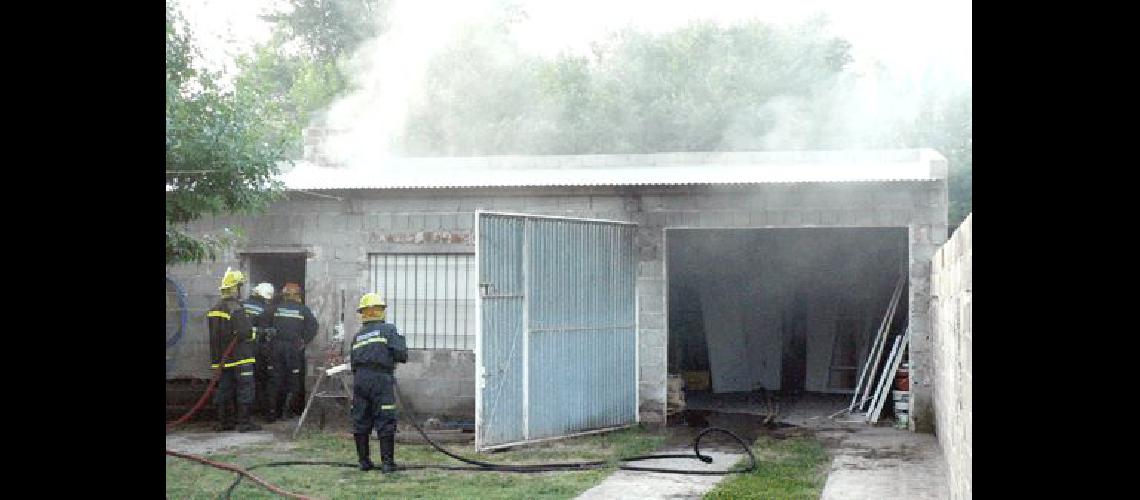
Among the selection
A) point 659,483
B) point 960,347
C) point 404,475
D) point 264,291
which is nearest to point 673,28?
point 264,291

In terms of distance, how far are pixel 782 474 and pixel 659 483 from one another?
1.15 m

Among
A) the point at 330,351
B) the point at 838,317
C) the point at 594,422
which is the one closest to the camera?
the point at 594,422

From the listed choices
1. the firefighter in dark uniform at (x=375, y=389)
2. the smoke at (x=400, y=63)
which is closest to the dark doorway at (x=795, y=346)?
the firefighter in dark uniform at (x=375, y=389)

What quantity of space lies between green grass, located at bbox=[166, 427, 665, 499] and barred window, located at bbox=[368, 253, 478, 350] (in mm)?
1984

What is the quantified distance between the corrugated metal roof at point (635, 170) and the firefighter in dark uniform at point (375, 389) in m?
3.49

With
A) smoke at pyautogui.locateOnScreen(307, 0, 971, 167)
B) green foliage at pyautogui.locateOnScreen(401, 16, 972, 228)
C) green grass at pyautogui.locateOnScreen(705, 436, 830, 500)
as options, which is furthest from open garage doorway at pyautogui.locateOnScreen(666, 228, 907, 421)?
green foliage at pyautogui.locateOnScreen(401, 16, 972, 228)

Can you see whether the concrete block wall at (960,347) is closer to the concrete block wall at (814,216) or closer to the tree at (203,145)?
the concrete block wall at (814,216)

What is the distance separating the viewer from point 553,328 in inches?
476

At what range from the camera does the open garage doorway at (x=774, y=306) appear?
56.7 ft

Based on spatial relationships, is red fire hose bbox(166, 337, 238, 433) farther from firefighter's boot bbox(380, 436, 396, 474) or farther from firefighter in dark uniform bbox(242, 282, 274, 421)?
firefighter's boot bbox(380, 436, 396, 474)

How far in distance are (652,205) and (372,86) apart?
18289 millimetres
